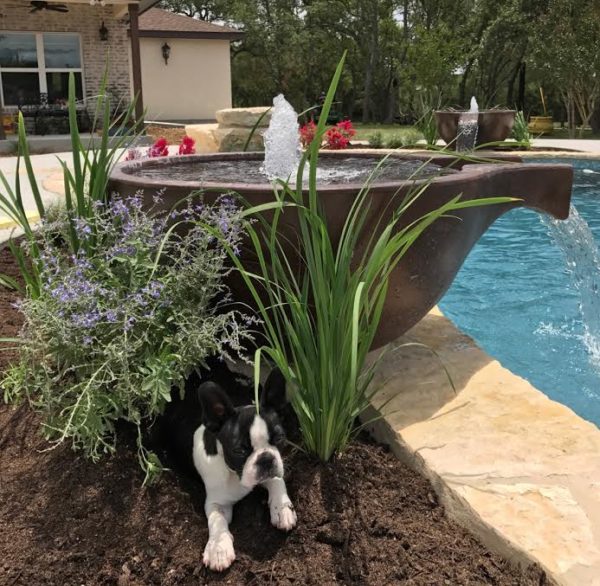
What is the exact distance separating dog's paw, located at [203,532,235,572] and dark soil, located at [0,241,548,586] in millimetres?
27

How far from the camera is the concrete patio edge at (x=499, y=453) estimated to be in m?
1.69

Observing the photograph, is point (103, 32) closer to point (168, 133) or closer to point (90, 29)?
point (90, 29)

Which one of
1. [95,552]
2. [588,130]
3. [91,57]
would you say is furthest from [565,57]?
[95,552]

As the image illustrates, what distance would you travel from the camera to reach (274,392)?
6.17 feet

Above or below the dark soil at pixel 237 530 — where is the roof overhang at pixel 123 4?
above

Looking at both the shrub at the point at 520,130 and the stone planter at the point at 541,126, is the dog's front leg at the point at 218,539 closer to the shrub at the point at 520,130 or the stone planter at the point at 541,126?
the shrub at the point at 520,130

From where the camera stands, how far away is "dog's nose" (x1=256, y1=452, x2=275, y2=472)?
1720mm

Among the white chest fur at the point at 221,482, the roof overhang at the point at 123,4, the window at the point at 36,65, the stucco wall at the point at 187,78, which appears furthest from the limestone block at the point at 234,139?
the stucco wall at the point at 187,78

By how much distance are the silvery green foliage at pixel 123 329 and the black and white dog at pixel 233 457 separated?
0.48 ft

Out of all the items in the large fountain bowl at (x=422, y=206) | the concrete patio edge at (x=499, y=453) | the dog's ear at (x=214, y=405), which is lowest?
the concrete patio edge at (x=499, y=453)

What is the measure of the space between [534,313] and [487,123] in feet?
32.1

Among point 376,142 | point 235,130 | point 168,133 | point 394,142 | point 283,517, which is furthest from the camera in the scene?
point 168,133

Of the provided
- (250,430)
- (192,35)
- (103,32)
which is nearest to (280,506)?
(250,430)

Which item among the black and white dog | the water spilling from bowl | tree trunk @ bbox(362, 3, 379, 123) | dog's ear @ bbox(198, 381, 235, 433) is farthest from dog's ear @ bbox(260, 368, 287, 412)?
tree trunk @ bbox(362, 3, 379, 123)
